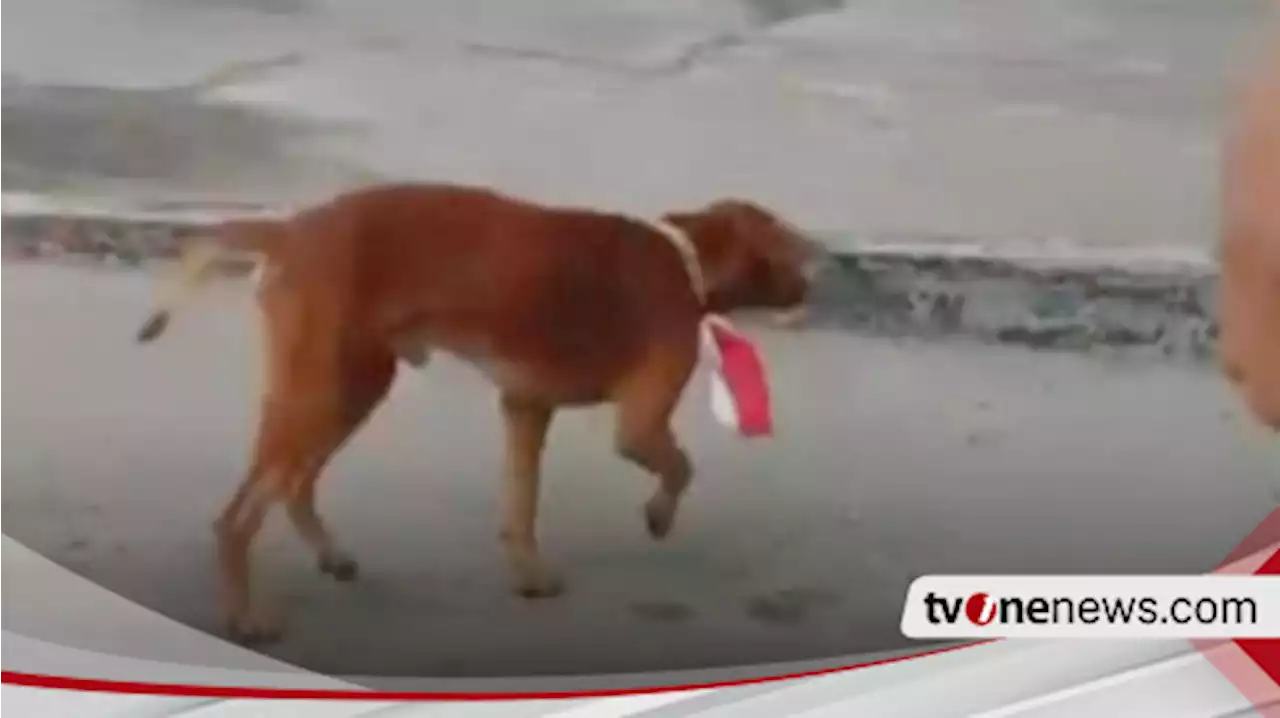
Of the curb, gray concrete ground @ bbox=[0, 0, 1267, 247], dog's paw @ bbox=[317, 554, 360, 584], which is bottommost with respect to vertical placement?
dog's paw @ bbox=[317, 554, 360, 584]

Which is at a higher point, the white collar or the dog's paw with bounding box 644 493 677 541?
the white collar

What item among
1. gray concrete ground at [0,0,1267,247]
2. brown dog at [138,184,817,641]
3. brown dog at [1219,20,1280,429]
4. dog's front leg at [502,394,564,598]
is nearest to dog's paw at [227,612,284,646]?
brown dog at [138,184,817,641]

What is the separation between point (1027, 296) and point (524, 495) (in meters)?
0.31

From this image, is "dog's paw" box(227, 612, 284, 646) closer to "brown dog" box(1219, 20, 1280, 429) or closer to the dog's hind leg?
the dog's hind leg

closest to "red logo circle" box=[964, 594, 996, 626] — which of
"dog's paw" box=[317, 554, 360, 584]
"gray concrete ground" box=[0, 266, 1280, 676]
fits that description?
"gray concrete ground" box=[0, 266, 1280, 676]

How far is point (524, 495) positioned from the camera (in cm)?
65

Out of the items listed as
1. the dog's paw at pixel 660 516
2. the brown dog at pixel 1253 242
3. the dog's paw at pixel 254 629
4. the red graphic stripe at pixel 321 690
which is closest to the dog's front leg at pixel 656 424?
the dog's paw at pixel 660 516

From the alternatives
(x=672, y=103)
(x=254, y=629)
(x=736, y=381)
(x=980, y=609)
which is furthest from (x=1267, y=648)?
(x=254, y=629)

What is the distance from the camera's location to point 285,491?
621mm

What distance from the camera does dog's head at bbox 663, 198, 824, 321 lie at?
636 millimetres

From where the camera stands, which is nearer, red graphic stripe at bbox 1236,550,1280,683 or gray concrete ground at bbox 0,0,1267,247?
gray concrete ground at bbox 0,0,1267,247

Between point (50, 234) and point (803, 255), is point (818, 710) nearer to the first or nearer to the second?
point (803, 255)

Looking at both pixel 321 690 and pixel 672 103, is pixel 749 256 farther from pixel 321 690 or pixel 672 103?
pixel 321 690

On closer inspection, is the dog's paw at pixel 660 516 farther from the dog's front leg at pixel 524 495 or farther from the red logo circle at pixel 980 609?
the red logo circle at pixel 980 609
